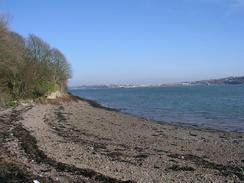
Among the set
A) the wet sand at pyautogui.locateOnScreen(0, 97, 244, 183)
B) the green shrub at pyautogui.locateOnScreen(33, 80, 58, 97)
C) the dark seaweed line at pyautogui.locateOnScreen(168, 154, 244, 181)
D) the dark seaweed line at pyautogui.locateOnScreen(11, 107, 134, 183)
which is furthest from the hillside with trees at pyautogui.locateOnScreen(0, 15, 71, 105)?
the dark seaweed line at pyautogui.locateOnScreen(168, 154, 244, 181)

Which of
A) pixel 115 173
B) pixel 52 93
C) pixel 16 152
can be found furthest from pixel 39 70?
pixel 115 173

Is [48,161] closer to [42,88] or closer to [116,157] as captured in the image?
[116,157]

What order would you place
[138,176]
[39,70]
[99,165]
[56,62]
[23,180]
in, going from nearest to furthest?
[23,180] < [138,176] < [99,165] < [39,70] < [56,62]

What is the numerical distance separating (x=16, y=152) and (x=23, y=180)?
6423 mm

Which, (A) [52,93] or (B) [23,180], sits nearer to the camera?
(B) [23,180]

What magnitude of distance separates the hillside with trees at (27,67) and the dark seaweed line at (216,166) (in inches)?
945

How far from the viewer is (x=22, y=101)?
5709 cm

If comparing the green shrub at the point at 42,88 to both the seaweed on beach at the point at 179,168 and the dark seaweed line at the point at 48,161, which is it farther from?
the seaweed on beach at the point at 179,168

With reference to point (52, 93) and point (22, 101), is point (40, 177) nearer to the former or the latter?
point (22, 101)

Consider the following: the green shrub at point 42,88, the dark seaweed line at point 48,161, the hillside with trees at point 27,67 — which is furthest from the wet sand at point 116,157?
the green shrub at point 42,88

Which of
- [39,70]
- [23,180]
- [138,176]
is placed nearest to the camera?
[23,180]

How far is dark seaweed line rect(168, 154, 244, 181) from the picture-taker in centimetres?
1691

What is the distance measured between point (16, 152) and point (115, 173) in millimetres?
5674

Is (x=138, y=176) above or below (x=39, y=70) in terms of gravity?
below
